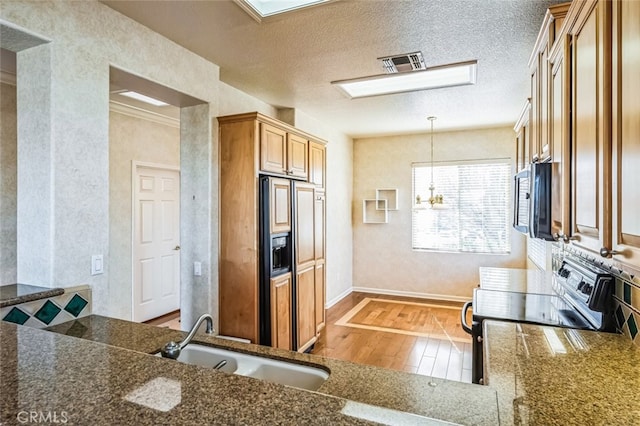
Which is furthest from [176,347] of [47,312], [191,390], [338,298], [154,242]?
[338,298]

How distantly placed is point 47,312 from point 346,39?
242cm

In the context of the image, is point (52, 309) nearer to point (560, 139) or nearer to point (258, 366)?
Answer: point (258, 366)

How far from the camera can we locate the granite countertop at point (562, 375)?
1.03 metres

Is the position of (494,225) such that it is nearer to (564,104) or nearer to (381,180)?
(381,180)

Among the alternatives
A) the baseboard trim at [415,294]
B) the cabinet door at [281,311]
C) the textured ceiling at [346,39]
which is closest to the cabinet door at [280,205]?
the cabinet door at [281,311]

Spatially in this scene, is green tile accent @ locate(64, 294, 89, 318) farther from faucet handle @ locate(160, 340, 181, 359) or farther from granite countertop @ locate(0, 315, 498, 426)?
faucet handle @ locate(160, 340, 181, 359)

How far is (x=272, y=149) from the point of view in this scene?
3234 millimetres

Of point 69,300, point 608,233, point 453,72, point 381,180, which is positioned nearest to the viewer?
point 608,233

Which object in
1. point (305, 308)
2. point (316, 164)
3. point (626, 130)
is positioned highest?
point (316, 164)

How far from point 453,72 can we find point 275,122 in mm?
1753

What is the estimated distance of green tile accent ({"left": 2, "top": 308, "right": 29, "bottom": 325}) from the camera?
65.4 inches

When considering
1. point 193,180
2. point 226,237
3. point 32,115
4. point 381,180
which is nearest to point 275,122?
point 193,180

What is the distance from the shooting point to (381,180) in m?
6.22

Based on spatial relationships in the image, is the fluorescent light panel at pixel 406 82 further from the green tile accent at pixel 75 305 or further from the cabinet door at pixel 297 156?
the green tile accent at pixel 75 305
